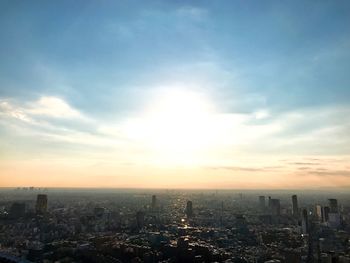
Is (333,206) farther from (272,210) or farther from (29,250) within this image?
(29,250)

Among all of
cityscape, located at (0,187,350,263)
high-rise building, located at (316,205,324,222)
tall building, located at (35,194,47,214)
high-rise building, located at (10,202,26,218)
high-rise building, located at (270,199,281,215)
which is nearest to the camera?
cityscape, located at (0,187,350,263)

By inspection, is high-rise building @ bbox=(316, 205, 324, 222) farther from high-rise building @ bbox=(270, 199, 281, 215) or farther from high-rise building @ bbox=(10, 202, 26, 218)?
high-rise building @ bbox=(10, 202, 26, 218)

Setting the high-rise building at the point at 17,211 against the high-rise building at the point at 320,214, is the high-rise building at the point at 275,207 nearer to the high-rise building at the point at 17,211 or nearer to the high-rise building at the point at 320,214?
the high-rise building at the point at 320,214

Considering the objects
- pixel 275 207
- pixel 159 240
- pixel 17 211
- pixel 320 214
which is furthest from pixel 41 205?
pixel 320 214

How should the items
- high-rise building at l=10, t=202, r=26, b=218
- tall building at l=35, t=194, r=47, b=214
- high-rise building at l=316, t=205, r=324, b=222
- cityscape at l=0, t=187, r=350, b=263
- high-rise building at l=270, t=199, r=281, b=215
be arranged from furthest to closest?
high-rise building at l=270, t=199, r=281, b=215
tall building at l=35, t=194, r=47, b=214
high-rise building at l=316, t=205, r=324, b=222
high-rise building at l=10, t=202, r=26, b=218
cityscape at l=0, t=187, r=350, b=263

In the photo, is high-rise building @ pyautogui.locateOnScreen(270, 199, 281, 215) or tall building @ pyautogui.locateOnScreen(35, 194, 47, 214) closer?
tall building @ pyautogui.locateOnScreen(35, 194, 47, 214)

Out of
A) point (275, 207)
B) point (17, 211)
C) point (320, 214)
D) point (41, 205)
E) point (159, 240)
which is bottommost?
point (159, 240)

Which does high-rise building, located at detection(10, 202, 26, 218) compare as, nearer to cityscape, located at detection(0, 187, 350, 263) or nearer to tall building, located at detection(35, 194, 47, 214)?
cityscape, located at detection(0, 187, 350, 263)

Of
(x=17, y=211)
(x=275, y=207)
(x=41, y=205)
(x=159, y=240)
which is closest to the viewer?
(x=159, y=240)

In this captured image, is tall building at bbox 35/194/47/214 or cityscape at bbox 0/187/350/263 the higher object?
tall building at bbox 35/194/47/214

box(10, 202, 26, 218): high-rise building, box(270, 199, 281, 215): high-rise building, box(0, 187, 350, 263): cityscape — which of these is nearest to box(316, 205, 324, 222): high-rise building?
box(0, 187, 350, 263): cityscape

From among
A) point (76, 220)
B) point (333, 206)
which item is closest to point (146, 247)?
point (76, 220)

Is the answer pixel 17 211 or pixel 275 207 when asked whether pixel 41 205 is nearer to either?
pixel 17 211
